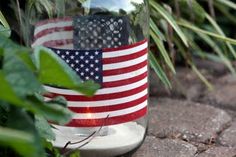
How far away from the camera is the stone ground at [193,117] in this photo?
1317 millimetres

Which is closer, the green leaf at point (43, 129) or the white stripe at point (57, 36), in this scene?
the green leaf at point (43, 129)

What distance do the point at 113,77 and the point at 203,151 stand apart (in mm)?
304

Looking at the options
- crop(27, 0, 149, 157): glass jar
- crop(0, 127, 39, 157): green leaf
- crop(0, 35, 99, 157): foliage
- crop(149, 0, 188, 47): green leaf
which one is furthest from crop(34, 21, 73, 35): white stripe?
crop(0, 127, 39, 157): green leaf

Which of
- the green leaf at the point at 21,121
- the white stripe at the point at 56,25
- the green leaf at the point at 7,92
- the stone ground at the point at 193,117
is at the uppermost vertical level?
the green leaf at the point at 7,92

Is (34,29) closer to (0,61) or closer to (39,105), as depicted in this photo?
(0,61)

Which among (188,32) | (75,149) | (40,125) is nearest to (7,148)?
→ (40,125)

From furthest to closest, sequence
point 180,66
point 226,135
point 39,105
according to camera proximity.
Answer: point 180,66
point 226,135
point 39,105

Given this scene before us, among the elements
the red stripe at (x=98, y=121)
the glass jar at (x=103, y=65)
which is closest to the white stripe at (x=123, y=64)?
the glass jar at (x=103, y=65)

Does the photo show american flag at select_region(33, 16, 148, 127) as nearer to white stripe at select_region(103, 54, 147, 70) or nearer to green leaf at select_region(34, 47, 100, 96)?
white stripe at select_region(103, 54, 147, 70)

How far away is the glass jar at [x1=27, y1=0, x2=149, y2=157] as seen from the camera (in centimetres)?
116

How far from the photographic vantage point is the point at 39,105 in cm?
83

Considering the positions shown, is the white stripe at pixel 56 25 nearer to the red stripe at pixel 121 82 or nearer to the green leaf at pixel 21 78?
the red stripe at pixel 121 82

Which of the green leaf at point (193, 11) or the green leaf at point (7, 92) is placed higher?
the green leaf at point (7, 92)

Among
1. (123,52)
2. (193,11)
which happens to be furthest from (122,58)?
(193,11)
